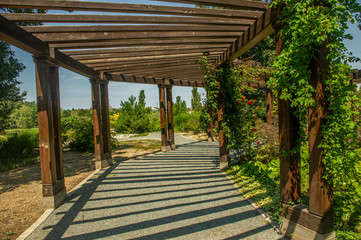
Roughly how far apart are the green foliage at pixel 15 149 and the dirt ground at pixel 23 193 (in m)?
0.63

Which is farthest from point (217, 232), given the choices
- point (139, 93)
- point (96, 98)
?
point (139, 93)

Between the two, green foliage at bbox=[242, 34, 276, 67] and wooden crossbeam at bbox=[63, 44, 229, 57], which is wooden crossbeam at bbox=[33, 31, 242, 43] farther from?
green foliage at bbox=[242, 34, 276, 67]

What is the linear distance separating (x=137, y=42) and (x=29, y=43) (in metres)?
1.70

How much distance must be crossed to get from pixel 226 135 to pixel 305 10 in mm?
3638

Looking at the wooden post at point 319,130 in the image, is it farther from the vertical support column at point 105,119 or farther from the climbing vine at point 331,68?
the vertical support column at point 105,119

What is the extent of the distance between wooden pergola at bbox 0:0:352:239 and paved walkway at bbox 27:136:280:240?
0.53m

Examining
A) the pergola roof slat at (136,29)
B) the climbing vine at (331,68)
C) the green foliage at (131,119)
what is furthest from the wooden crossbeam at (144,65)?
the green foliage at (131,119)

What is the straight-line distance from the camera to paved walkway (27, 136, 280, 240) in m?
2.71

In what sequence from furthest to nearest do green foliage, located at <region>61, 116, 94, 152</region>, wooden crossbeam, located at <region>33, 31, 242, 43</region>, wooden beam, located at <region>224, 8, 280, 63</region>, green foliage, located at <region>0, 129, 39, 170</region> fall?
green foliage, located at <region>61, 116, 94, 152</region>
green foliage, located at <region>0, 129, 39, 170</region>
wooden crossbeam, located at <region>33, 31, 242, 43</region>
wooden beam, located at <region>224, 8, 280, 63</region>

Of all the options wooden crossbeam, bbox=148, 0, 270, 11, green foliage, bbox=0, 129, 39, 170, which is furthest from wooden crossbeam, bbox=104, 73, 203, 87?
wooden crossbeam, bbox=148, 0, 270, 11

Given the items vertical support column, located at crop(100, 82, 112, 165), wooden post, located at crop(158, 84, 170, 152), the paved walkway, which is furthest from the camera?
wooden post, located at crop(158, 84, 170, 152)

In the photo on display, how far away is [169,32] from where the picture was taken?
11.7 ft

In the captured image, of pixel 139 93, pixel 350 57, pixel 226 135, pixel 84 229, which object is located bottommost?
pixel 84 229

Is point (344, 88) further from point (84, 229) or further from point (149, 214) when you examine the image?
point (84, 229)
